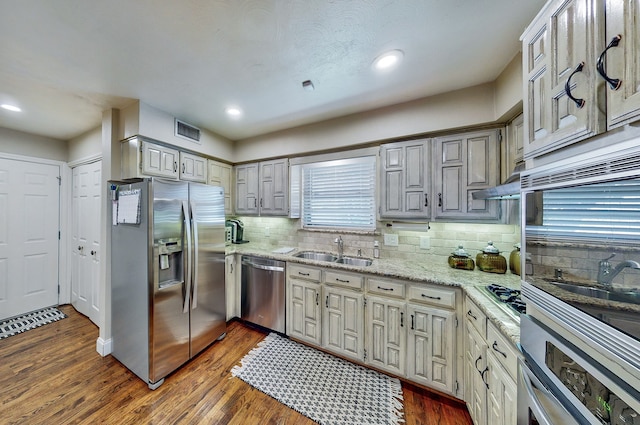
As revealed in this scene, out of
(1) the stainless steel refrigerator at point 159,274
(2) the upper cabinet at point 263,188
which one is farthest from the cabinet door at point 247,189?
(1) the stainless steel refrigerator at point 159,274

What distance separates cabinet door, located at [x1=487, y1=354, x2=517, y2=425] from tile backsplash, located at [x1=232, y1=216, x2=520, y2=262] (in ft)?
3.87

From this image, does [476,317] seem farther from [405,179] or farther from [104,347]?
[104,347]

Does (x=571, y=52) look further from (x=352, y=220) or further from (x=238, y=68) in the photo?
(x=352, y=220)

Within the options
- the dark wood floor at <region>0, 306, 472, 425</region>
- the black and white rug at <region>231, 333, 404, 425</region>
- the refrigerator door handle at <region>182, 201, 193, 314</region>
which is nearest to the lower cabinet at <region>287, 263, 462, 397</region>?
the black and white rug at <region>231, 333, 404, 425</region>

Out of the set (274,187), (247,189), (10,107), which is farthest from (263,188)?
(10,107)

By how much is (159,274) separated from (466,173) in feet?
9.74

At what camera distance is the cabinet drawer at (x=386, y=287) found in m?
1.93

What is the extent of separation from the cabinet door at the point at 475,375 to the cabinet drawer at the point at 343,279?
90 cm

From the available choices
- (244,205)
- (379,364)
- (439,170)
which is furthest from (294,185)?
(379,364)

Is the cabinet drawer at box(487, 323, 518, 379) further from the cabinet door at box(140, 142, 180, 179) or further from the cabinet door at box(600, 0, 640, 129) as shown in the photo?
the cabinet door at box(140, 142, 180, 179)

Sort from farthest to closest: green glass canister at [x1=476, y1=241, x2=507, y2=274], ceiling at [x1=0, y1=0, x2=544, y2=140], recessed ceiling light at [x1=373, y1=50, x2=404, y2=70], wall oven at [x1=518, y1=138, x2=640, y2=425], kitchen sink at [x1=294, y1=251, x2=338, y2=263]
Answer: kitchen sink at [x1=294, y1=251, x2=338, y2=263] → green glass canister at [x1=476, y1=241, x2=507, y2=274] → recessed ceiling light at [x1=373, y1=50, x2=404, y2=70] → ceiling at [x1=0, y1=0, x2=544, y2=140] → wall oven at [x1=518, y1=138, x2=640, y2=425]

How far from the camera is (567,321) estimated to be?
65 centimetres

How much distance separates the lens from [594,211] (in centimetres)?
61

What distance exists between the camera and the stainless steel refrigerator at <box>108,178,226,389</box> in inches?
76.0
